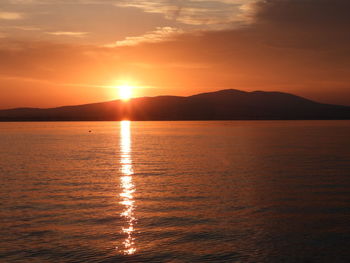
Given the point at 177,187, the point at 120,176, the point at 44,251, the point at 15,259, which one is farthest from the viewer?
the point at 120,176

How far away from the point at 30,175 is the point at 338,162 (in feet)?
125

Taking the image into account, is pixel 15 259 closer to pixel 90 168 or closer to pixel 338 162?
pixel 90 168

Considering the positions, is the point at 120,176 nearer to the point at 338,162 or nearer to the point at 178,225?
the point at 178,225

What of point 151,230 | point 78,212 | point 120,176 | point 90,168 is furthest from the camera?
point 90,168

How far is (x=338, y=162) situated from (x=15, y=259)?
1735 inches

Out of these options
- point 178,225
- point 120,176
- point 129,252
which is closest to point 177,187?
point 120,176

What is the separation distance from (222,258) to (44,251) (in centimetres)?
811

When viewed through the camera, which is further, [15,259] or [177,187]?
[177,187]

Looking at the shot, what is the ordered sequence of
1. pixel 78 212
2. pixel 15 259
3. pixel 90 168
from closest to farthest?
pixel 15 259 < pixel 78 212 < pixel 90 168

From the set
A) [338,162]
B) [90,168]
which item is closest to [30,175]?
[90,168]

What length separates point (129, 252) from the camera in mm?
17734

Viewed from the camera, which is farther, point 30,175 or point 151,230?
point 30,175

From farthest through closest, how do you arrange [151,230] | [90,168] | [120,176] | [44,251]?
[90,168]
[120,176]
[151,230]
[44,251]

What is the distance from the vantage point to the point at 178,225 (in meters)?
22.0
